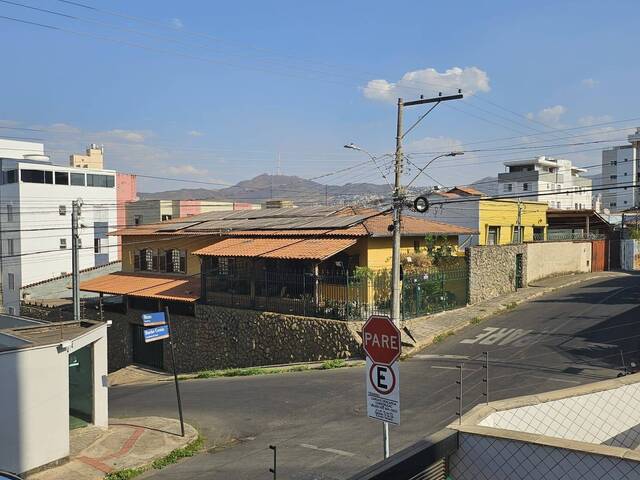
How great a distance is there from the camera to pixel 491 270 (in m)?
27.3

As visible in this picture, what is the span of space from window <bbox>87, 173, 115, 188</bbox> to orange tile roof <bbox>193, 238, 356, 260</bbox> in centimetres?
3100

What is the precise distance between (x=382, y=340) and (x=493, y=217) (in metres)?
32.2

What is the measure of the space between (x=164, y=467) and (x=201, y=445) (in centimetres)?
136

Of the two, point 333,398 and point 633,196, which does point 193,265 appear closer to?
point 333,398

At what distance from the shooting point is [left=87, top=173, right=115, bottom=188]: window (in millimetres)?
53156

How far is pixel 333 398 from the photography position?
50.6 feet

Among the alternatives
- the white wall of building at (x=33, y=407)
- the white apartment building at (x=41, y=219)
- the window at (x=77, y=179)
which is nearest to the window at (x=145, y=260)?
the white apartment building at (x=41, y=219)

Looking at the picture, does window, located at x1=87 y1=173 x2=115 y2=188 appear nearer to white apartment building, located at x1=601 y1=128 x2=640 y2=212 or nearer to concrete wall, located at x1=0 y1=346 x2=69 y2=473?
concrete wall, located at x1=0 y1=346 x2=69 y2=473

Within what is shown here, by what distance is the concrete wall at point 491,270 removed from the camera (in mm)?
25828

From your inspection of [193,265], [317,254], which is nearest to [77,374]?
[317,254]

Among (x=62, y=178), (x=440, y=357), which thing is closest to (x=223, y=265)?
(x=440, y=357)

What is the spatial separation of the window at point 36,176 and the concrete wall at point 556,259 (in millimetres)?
40488

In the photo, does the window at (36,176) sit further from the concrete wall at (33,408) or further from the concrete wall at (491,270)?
the concrete wall at (33,408)

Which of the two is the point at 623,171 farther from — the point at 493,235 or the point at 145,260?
the point at 145,260
